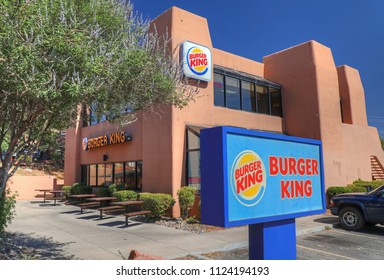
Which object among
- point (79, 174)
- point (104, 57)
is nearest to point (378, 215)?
point (104, 57)

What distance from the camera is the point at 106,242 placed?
8.80 m

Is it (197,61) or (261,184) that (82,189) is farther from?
(261,184)

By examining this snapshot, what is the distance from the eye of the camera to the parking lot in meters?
7.76

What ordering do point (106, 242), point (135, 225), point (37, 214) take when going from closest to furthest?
point (106, 242), point (135, 225), point (37, 214)

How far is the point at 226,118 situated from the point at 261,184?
11.3 metres

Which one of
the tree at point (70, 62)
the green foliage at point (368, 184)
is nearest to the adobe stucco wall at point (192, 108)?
the tree at point (70, 62)

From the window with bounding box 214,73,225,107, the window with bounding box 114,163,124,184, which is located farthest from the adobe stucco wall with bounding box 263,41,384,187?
the window with bounding box 114,163,124,184

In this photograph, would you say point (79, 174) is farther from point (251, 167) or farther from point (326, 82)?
point (251, 167)

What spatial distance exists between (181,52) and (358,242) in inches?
373

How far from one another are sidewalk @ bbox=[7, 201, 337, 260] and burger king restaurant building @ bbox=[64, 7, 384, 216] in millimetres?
2878

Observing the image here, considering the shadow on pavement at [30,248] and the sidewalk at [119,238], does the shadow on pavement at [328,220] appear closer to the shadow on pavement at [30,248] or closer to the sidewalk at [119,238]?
the sidewalk at [119,238]

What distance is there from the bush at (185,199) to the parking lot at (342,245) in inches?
165

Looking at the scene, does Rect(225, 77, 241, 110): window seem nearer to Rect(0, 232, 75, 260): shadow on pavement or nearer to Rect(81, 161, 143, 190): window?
Rect(81, 161, 143, 190): window

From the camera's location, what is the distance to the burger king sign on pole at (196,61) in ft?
44.4
